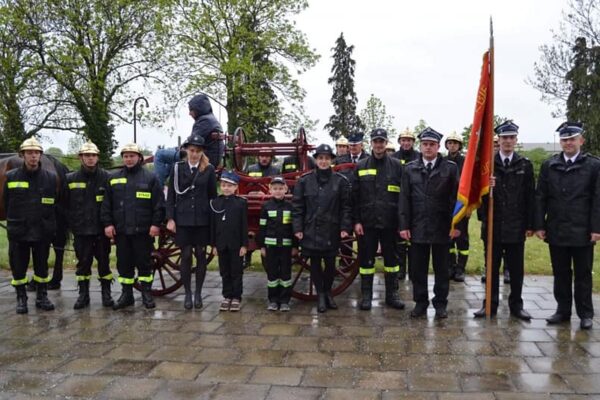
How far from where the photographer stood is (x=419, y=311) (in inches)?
212

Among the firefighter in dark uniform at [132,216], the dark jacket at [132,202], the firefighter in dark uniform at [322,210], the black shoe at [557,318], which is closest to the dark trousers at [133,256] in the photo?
the firefighter in dark uniform at [132,216]

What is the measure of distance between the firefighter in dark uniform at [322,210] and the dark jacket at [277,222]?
0.29 ft

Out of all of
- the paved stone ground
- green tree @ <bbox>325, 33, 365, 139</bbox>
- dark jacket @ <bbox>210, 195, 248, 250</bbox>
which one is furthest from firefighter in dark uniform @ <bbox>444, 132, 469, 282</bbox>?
green tree @ <bbox>325, 33, 365, 139</bbox>

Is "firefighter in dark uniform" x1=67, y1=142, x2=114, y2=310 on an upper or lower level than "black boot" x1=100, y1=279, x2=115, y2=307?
upper

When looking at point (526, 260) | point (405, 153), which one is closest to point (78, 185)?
point (405, 153)

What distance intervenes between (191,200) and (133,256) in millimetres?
950

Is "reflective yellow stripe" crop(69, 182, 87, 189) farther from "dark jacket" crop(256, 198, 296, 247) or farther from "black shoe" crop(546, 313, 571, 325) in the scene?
"black shoe" crop(546, 313, 571, 325)

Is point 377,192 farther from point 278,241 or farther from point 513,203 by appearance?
point 513,203


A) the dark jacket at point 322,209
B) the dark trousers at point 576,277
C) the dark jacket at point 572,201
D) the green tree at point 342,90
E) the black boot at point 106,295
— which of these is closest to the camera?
the dark jacket at point 572,201

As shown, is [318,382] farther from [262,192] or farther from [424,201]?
[262,192]

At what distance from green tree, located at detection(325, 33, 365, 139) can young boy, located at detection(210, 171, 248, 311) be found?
37226 millimetres

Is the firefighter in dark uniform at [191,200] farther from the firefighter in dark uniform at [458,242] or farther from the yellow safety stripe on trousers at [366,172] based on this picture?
the firefighter in dark uniform at [458,242]

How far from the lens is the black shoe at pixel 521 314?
5191mm

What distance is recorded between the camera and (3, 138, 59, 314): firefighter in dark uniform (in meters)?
5.66
